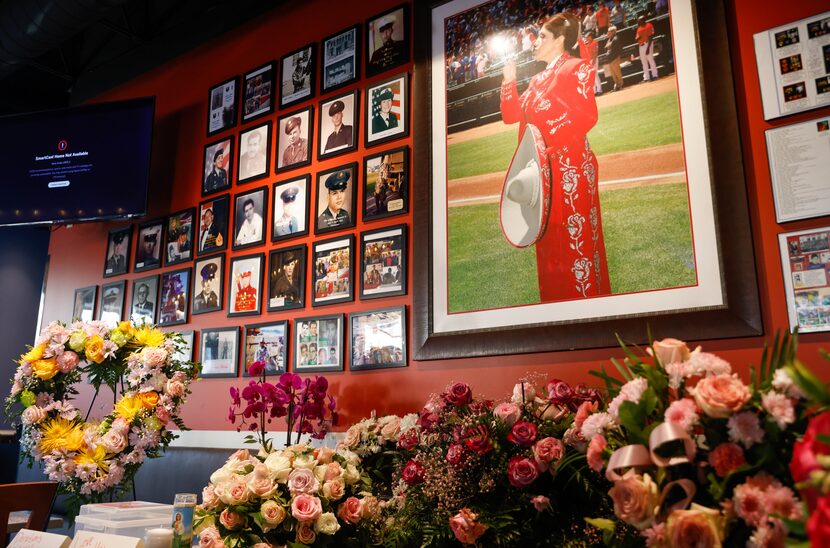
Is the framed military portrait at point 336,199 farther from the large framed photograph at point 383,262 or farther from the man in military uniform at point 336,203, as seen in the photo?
the large framed photograph at point 383,262

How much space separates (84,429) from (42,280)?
295cm

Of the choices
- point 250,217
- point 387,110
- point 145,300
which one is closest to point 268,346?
point 250,217

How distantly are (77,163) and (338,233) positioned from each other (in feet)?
7.74

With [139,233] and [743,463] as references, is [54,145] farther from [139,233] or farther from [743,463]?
[743,463]

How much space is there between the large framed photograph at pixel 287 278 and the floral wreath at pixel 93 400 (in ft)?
2.04

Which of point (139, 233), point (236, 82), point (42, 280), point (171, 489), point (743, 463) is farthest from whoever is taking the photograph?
point (42, 280)

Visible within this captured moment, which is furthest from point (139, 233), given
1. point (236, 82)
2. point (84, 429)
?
point (84, 429)

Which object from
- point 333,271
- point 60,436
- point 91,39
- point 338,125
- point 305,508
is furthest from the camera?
point 91,39

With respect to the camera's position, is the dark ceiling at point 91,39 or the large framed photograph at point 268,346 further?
the dark ceiling at point 91,39

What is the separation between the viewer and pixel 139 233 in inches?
176

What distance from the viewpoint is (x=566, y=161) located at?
262cm

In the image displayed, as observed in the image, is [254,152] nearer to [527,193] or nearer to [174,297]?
[174,297]

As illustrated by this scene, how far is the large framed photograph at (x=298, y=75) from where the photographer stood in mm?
3705

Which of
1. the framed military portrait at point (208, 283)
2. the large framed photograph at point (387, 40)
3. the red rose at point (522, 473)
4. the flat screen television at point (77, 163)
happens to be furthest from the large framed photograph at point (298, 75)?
the red rose at point (522, 473)
